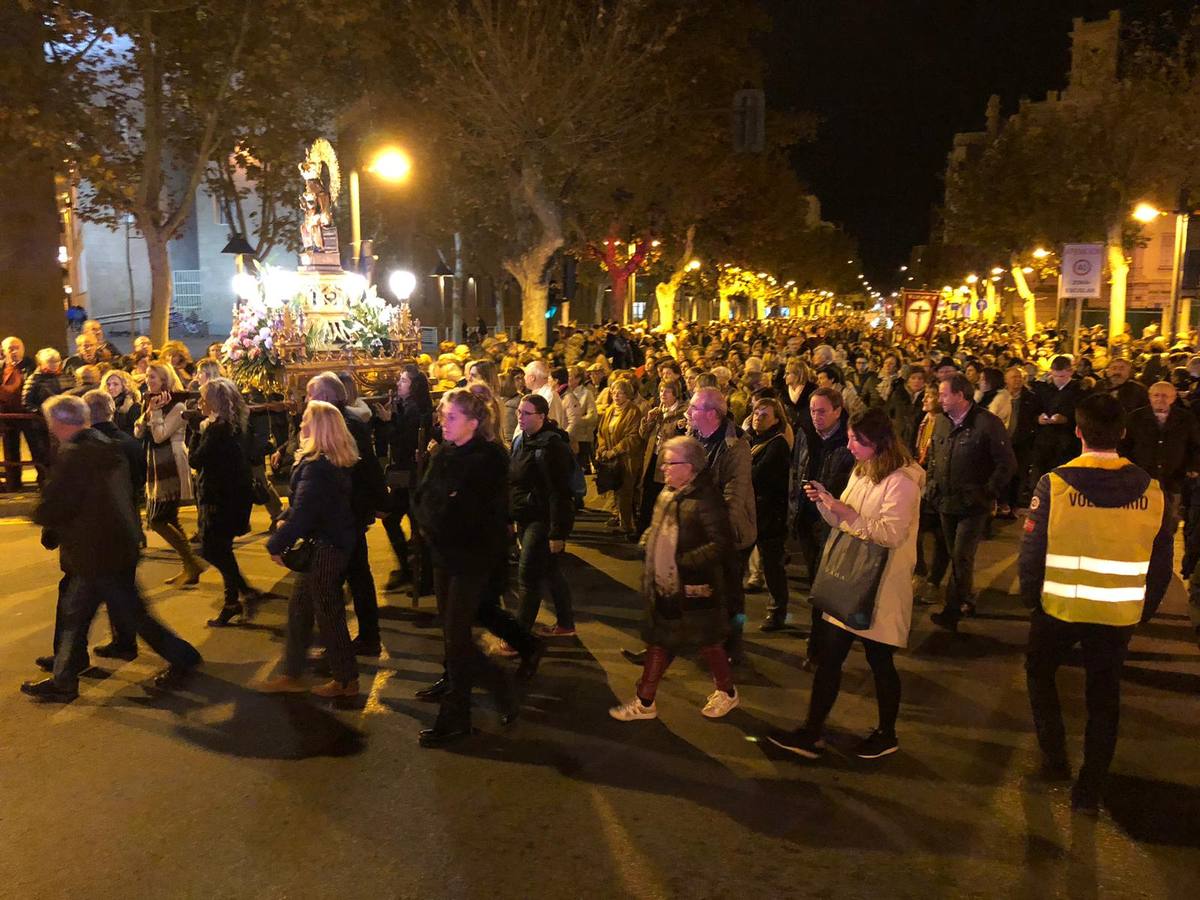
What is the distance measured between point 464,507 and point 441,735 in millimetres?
1188

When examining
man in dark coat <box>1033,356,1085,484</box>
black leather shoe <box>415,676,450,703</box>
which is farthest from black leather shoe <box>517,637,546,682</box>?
man in dark coat <box>1033,356,1085,484</box>

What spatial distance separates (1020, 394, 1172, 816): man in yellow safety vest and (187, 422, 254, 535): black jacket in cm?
508

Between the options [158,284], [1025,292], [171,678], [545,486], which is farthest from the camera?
[1025,292]

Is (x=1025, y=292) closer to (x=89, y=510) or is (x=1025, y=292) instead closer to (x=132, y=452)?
(x=132, y=452)

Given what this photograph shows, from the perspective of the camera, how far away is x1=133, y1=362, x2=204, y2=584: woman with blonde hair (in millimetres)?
7848

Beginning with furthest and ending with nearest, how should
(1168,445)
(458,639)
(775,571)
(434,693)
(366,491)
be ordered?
(1168,445) < (775,571) < (366,491) < (434,693) < (458,639)

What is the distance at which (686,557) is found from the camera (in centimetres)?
504

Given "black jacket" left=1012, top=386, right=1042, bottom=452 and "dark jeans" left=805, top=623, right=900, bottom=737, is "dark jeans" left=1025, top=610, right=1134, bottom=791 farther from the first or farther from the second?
"black jacket" left=1012, top=386, right=1042, bottom=452

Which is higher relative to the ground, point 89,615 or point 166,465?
point 166,465

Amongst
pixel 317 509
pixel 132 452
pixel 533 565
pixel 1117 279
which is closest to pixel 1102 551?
pixel 533 565

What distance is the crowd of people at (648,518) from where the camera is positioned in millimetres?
4531

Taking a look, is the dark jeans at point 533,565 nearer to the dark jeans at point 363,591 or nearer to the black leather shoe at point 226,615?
the dark jeans at point 363,591

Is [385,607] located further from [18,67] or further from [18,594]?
[18,67]

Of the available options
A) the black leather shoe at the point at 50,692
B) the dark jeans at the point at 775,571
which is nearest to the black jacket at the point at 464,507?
the black leather shoe at the point at 50,692
